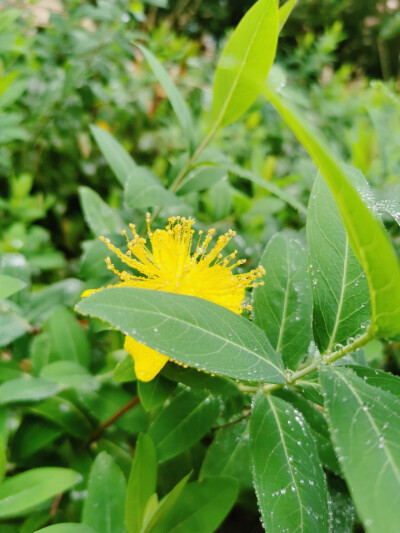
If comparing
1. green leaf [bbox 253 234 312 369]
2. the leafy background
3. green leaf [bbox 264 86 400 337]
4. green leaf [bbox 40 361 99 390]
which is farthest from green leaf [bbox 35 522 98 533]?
green leaf [bbox 264 86 400 337]

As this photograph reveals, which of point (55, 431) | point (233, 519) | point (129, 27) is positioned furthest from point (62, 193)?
point (233, 519)

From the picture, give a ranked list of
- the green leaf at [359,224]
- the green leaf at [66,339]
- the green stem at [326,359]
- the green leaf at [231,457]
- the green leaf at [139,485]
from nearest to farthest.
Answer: the green leaf at [359,224]
the green stem at [326,359]
the green leaf at [139,485]
the green leaf at [231,457]
the green leaf at [66,339]

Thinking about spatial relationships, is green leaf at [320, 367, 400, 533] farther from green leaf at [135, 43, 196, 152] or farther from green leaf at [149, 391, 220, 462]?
green leaf at [135, 43, 196, 152]

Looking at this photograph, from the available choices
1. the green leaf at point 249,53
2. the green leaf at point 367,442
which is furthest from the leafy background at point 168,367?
the green leaf at point 249,53

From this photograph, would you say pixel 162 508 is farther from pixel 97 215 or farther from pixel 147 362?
pixel 97 215

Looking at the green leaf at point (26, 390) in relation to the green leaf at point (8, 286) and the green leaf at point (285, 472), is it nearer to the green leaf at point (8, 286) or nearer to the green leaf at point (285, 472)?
the green leaf at point (8, 286)

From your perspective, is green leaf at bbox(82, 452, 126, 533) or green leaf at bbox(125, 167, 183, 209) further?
green leaf at bbox(125, 167, 183, 209)

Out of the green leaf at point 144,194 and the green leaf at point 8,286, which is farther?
the green leaf at point 144,194

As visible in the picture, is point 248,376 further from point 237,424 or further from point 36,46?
point 36,46
